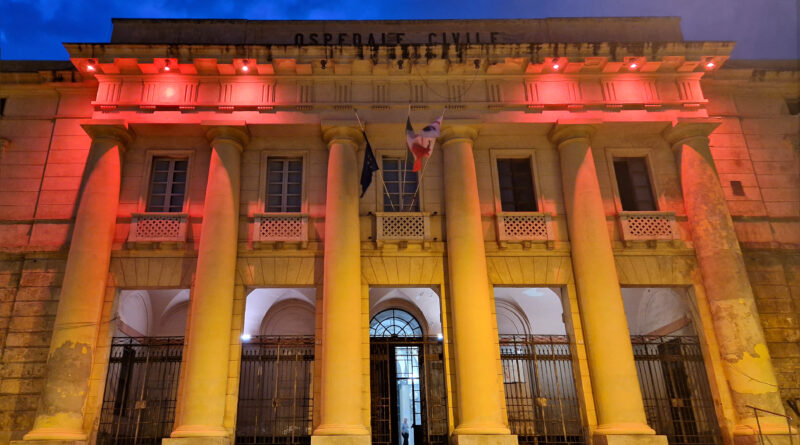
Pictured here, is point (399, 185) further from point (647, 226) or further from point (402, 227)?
point (647, 226)

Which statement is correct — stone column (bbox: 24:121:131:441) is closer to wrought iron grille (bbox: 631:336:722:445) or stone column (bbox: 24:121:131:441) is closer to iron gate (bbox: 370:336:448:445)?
iron gate (bbox: 370:336:448:445)

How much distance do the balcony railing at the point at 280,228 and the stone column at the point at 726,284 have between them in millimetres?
10505

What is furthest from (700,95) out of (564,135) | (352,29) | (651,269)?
(352,29)

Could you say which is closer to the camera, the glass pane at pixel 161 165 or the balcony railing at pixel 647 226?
the balcony railing at pixel 647 226

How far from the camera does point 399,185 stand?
1534cm

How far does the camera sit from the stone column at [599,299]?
12578mm

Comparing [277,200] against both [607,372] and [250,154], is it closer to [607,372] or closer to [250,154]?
[250,154]

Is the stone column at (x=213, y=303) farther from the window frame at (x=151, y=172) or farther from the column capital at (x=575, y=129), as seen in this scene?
the column capital at (x=575, y=129)

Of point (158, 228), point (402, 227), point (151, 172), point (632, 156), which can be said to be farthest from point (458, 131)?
point (151, 172)

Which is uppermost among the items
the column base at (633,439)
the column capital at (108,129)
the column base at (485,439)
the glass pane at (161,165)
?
the column capital at (108,129)

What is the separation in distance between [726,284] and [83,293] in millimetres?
15917

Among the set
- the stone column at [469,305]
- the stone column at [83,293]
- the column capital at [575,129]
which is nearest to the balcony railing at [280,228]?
the stone column at [83,293]

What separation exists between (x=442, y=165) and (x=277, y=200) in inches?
188

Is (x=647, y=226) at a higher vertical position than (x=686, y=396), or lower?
higher
